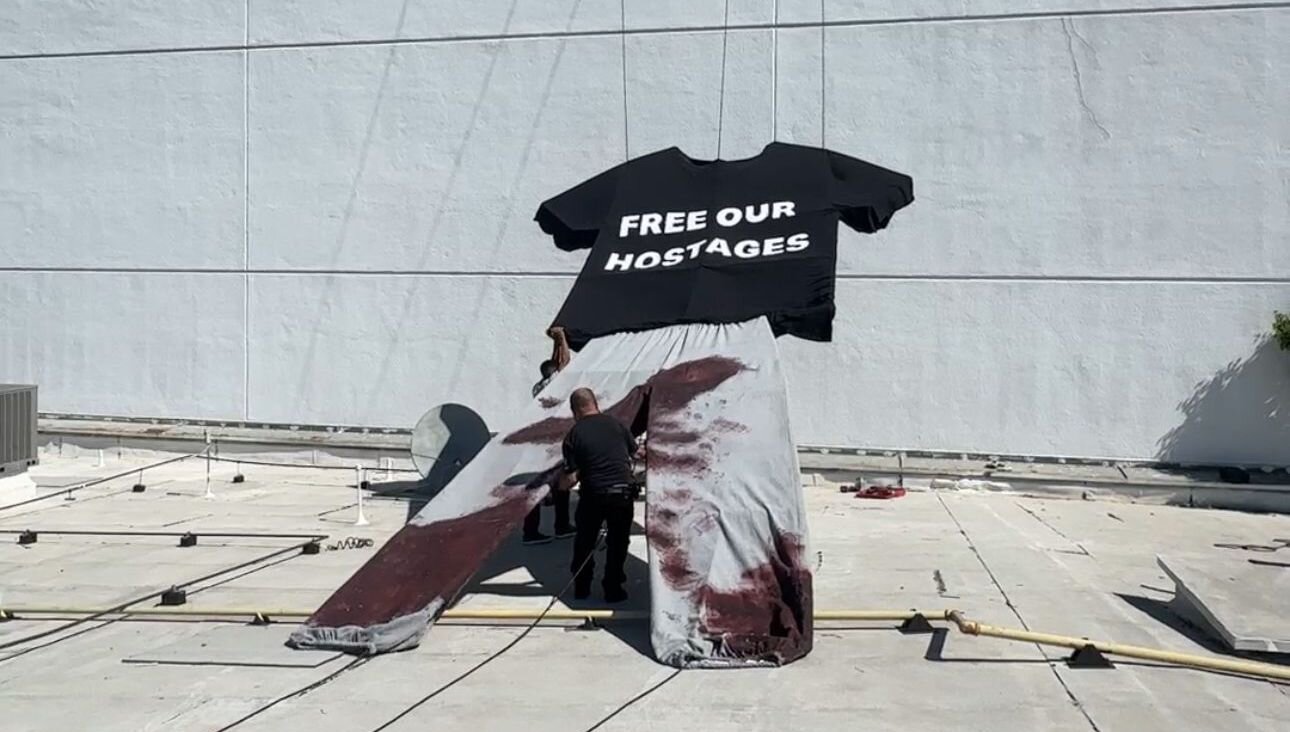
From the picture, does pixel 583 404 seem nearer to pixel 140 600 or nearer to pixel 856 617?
pixel 856 617

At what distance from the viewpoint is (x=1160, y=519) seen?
1309 cm

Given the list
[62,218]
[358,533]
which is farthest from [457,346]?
[62,218]

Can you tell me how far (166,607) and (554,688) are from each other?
331 centimetres

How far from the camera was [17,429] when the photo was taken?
13.6 m

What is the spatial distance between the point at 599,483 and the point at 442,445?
18.5 feet

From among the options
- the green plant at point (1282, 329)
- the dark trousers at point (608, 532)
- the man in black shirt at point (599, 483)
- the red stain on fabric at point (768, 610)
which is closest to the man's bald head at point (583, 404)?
the man in black shirt at point (599, 483)

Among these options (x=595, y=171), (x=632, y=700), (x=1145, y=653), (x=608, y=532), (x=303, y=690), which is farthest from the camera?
(x=595, y=171)

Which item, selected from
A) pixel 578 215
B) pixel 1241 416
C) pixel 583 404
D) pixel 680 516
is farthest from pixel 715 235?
pixel 1241 416

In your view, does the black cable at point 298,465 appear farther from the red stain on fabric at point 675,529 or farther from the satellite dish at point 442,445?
the red stain on fabric at point 675,529

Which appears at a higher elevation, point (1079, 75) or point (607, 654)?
point (1079, 75)

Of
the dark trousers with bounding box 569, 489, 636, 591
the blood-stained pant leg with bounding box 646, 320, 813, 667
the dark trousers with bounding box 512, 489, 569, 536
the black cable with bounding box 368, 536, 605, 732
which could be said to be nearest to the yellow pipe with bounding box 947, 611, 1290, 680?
the blood-stained pant leg with bounding box 646, 320, 813, 667

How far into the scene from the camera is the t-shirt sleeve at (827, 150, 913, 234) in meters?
10.9

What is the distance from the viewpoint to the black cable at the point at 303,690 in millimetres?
6023

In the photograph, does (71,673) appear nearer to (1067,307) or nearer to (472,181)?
(472,181)
